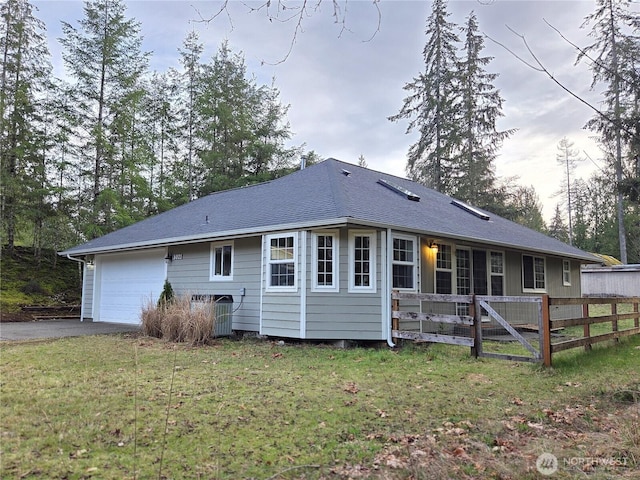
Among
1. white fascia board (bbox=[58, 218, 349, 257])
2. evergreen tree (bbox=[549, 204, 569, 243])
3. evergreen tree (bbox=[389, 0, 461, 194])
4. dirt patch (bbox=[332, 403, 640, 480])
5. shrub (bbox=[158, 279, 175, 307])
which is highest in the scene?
evergreen tree (bbox=[389, 0, 461, 194])

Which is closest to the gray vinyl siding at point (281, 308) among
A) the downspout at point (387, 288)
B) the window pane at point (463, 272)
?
the downspout at point (387, 288)

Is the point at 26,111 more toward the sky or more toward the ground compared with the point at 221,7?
more toward the sky

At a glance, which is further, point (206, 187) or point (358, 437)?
point (206, 187)

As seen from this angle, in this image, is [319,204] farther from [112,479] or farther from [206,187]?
[206,187]

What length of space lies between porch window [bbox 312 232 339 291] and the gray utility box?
2.36 meters

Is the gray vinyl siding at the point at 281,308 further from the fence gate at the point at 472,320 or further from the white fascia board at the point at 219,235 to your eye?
the fence gate at the point at 472,320

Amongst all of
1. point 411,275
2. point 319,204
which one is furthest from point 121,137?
point 411,275

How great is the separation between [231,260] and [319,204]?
2.84 metres

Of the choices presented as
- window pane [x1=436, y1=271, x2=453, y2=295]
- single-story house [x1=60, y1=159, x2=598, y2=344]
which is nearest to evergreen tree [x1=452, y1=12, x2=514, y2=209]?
single-story house [x1=60, y1=159, x2=598, y2=344]

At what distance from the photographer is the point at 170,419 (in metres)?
4.07

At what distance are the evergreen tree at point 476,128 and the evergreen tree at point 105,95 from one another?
17.2 meters

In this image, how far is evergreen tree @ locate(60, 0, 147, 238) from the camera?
19141mm

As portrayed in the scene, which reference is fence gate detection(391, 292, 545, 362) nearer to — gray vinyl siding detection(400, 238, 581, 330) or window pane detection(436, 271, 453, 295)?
gray vinyl siding detection(400, 238, 581, 330)

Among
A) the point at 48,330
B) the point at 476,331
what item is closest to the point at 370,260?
the point at 476,331
